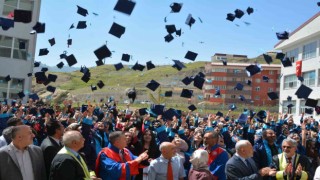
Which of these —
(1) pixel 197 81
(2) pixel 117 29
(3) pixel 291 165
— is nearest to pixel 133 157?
(3) pixel 291 165

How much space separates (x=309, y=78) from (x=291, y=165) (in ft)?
113

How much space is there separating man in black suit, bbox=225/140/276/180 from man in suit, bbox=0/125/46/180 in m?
2.32

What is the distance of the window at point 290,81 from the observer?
40.8 m

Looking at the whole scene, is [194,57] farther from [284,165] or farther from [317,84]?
[317,84]

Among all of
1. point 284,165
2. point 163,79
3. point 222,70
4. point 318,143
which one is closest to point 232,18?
point 318,143

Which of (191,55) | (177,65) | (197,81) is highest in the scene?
(191,55)

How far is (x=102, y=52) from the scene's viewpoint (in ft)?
36.9

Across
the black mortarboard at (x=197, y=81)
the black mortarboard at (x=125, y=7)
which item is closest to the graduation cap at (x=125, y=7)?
the black mortarboard at (x=125, y=7)

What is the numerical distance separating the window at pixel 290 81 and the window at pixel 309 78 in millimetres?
1833

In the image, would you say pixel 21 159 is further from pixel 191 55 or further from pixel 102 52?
pixel 191 55

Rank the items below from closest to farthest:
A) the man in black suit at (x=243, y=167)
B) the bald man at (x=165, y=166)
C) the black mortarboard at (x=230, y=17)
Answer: the man in black suit at (x=243, y=167), the bald man at (x=165, y=166), the black mortarboard at (x=230, y=17)

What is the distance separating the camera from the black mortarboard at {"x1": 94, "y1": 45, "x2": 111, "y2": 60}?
11.1 m

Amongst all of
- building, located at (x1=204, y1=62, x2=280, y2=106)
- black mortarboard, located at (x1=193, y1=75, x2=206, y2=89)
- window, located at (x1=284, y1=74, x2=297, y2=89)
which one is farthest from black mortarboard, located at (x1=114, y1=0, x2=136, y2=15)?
building, located at (x1=204, y1=62, x2=280, y2=106)

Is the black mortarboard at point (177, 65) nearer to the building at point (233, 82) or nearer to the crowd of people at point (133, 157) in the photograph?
the crowd of people at point (133, 157)
